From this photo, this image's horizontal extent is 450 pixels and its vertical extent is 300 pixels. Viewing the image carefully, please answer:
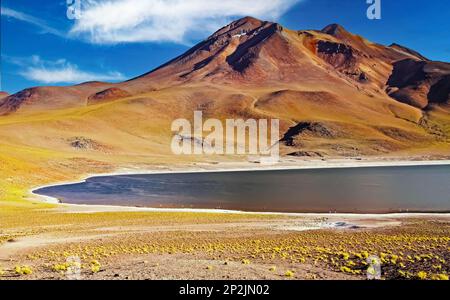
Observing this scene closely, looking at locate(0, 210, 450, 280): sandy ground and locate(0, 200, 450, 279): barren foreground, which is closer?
locate(0, 210, 450, 280): sandy ground

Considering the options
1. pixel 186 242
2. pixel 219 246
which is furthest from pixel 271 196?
pixel 219 246

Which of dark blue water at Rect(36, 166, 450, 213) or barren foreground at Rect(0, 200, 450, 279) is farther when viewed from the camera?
dark blue water at Rect(36, 166, 450, 213)

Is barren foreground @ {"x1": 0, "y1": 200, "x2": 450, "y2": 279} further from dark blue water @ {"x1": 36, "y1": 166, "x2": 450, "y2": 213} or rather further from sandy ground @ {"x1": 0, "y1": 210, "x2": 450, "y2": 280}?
dark blue water @ {"x1": 36, "y1": 166, "x2": 450, "y2": 213}

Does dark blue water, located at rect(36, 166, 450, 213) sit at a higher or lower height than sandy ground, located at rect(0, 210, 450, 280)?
higher

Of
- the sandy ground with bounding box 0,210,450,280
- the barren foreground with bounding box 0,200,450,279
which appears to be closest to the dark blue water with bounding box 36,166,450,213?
the sandy ground with bounding box 0,210,450,280

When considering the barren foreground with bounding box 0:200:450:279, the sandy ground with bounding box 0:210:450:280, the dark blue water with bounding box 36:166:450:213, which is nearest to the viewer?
the sandy ground with bounding box 0:210:450:280

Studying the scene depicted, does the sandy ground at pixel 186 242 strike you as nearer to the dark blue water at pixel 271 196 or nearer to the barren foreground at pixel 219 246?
the barren foreground at pixel 219 246

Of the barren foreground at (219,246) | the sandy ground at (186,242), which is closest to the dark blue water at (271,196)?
the sandy ground at (186,242)

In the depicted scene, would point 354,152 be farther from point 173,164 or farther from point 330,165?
point 173,164

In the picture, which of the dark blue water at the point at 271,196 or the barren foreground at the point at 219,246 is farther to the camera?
the dark blue water at the point at 271,196

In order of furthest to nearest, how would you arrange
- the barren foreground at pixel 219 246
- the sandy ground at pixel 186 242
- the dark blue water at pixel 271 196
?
the dark blue water at pixel 271 196 < the barren foreground at pixel 219 246 < the sandy ground at pixel 186 242

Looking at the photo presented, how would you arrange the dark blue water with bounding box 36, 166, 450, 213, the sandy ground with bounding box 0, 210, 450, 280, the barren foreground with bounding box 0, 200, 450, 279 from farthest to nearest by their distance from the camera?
the dark blue water with bounding box 36, 166, 450, 213 → the barren foreground with bounding box 0, 200, 450, 279 → the sandy ground with bounding box 0, 210, 450, 280

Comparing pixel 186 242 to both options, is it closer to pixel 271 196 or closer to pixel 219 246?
pixel 219 246
